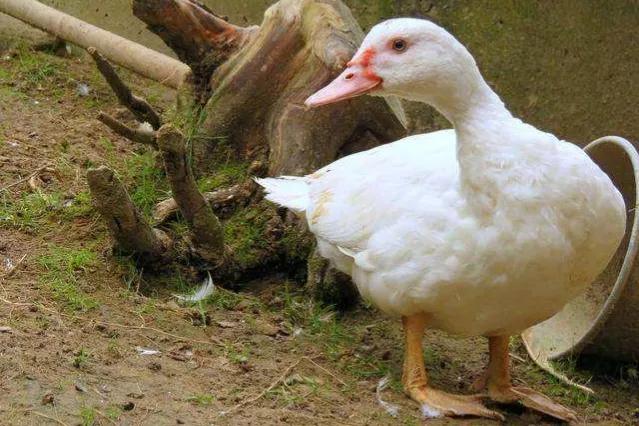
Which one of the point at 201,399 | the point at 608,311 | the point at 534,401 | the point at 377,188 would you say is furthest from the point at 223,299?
the point at 608,311

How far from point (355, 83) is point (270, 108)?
55.1 inches

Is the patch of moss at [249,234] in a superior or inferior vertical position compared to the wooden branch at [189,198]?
inferior

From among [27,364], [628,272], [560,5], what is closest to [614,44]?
[560,5]

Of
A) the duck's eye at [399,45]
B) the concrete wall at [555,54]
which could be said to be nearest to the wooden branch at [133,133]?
the duck's eye at [399,45]

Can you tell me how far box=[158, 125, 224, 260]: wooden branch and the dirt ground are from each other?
0.21 meters

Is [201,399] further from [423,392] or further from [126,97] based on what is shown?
[126,97]

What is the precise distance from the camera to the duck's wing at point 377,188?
12.7 ft

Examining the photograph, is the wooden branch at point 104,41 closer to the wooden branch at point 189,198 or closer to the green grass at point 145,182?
the green grass at point 145,182

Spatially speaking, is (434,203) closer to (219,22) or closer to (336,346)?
(336,346)

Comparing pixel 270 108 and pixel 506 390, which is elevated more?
pixel 270 108

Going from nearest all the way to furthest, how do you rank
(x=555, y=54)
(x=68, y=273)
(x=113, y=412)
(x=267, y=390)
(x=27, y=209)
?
1. (x=113, y=412)
2. (x=267, y=390)
3. (x=68, y=273)
4. (x=27, y=209)
5. (x=555, y=54)

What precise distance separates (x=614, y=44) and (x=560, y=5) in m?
0.39

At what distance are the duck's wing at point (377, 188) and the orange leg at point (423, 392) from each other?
0.40m

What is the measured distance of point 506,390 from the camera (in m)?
4.14
